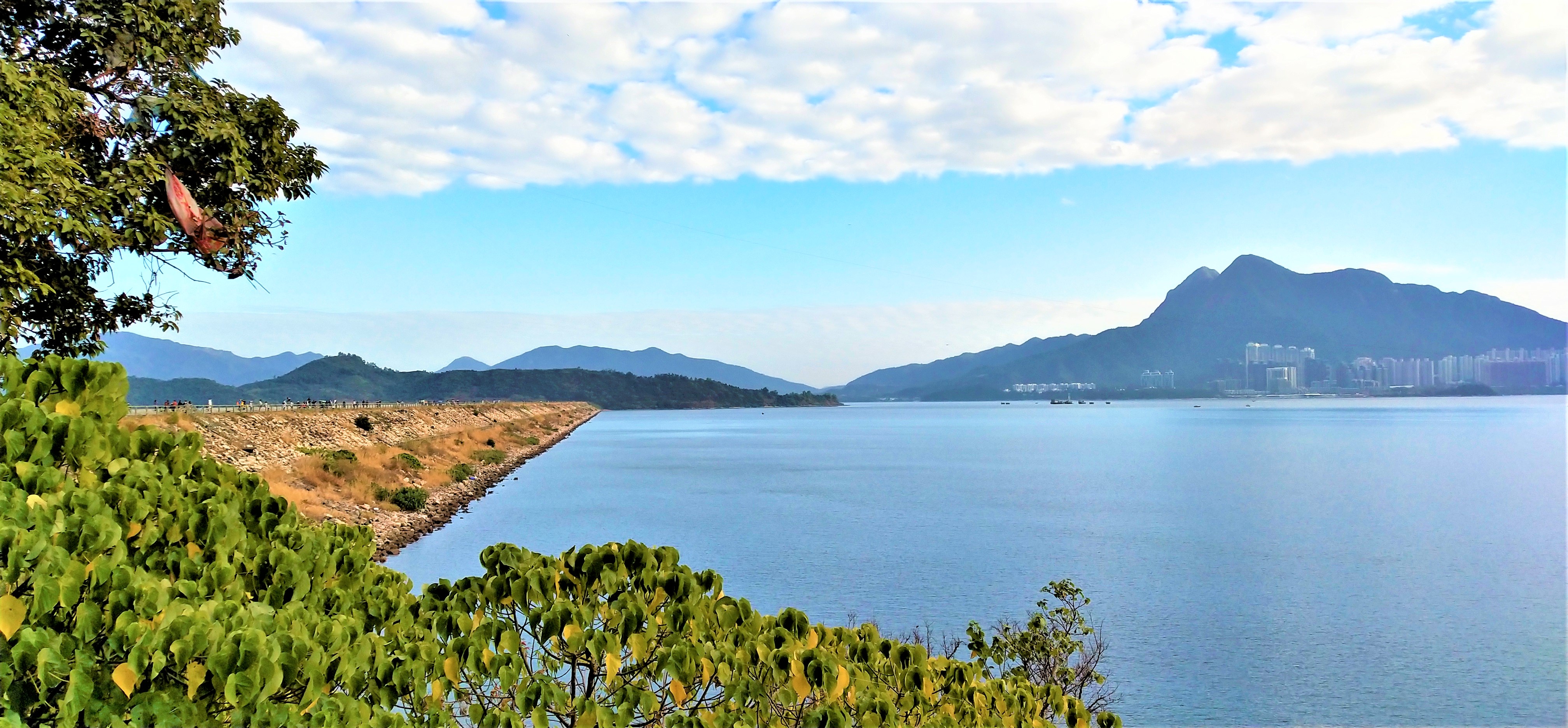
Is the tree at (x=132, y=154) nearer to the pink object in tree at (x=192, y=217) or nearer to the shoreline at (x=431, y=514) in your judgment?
the pink object in tree at (x=192, y=217)

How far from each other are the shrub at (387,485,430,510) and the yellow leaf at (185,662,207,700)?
4208cm

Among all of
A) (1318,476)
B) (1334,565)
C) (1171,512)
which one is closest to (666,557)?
(1334,565)

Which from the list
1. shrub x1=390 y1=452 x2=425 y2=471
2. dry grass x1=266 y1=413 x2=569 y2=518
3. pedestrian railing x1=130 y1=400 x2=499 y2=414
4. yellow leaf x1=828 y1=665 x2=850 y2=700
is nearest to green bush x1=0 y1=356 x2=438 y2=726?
yellow leaf x1=828 y1=665 x2=850 y2=700

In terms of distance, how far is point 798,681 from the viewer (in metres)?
4.55

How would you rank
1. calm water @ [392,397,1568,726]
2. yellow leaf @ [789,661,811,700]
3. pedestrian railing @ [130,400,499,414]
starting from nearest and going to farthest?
yellow leaf @ [789,661,811,700], calm water @ [392,397,1568,726], pedestrian railing @ [130,400,499,414]

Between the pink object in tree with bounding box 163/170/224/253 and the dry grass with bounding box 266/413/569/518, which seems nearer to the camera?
the pink object in tree with bounding box 163/170/224/253

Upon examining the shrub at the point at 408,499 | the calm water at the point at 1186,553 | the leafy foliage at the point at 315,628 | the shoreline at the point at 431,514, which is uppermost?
the leafy foliage at the point at 315,628

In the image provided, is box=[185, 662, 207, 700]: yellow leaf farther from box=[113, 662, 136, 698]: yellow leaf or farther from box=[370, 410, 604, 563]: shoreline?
box=[370, 410, 604, 563]: shoreline

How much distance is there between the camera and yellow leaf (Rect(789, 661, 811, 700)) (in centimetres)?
453

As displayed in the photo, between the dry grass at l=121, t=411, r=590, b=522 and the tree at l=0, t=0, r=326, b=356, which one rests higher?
the tree at l=0, t=0, r=326, b=356

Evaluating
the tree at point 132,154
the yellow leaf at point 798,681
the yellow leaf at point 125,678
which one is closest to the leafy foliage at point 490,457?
the tree at point 132,154

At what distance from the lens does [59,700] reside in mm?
3189

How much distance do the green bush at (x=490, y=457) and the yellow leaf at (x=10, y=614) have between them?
70.6 meters

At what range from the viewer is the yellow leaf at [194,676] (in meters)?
3.20
